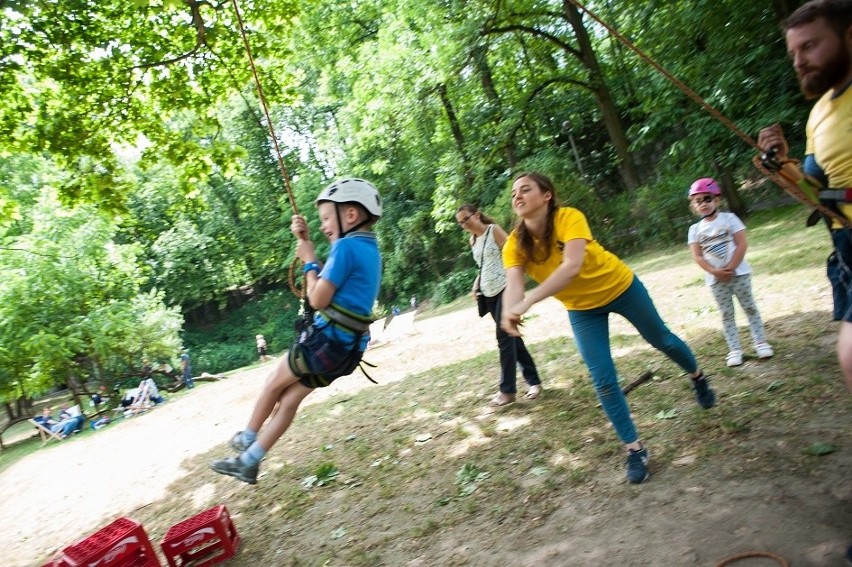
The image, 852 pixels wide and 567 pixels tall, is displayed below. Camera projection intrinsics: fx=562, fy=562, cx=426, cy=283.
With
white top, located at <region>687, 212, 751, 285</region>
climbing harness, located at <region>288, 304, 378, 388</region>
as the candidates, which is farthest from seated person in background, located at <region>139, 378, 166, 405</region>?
white top, located at <region>687, 212, 751, 285</region>

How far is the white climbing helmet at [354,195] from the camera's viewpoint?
405 cm

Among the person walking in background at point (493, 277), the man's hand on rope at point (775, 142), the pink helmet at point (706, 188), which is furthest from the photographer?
the person walking in background at point (493, 277)

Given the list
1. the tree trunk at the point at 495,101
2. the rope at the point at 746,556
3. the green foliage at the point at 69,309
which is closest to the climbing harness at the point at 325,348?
the rope at the point at 746,556

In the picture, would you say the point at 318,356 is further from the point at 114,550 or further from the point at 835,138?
the point at 835,138

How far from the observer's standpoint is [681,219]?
57.5 ft

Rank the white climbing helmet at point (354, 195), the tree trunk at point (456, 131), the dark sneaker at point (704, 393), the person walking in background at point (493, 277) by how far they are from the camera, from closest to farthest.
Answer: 1. the white climbing helmet at point (354, 195)
2. the dark sneaker at point (704, 393)
3. the person walking in background at point (493, 277)
4. the tree trunk at point (456, 131)

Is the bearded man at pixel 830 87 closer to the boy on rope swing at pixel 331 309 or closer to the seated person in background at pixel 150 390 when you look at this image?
the boy on rope swing at pixel 331 309

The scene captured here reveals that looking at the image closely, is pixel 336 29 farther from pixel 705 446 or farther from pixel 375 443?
pixel 705 446

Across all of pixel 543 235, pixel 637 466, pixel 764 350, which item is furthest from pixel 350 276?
pixel 764 350

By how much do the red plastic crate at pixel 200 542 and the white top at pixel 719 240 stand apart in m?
4.71

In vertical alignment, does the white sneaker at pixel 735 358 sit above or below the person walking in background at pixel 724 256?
below

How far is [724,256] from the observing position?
5.10 meters

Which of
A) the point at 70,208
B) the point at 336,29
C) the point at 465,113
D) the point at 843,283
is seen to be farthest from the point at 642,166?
the point at 843,283

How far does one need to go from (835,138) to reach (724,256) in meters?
2.86
